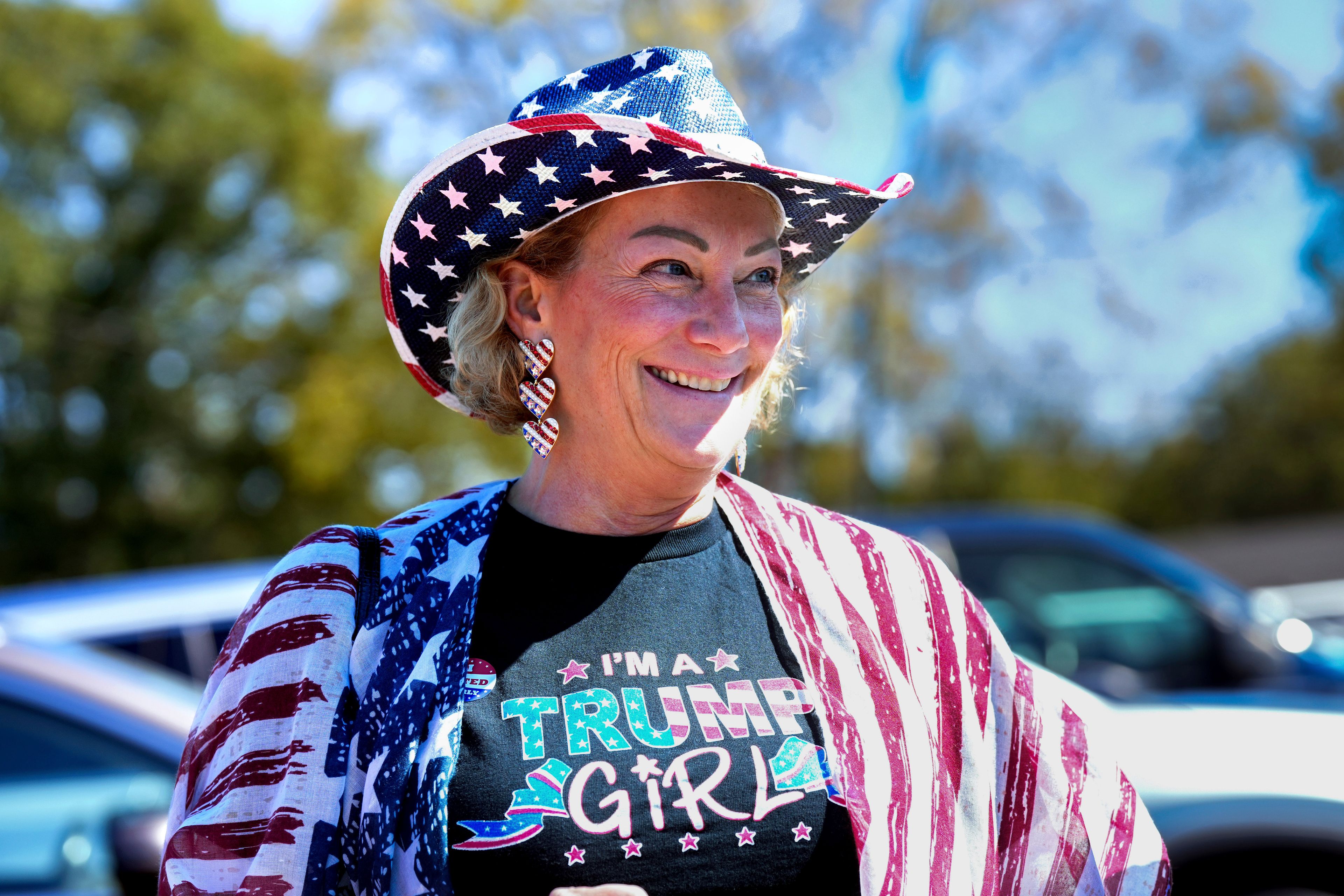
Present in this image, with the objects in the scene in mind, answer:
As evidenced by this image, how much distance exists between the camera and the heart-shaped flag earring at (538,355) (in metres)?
2.02

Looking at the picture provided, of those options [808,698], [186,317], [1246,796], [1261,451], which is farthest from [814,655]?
[186,317]

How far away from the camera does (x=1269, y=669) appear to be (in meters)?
5.42

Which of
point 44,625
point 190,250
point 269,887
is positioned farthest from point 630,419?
point 190,250

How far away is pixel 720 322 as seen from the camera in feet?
→ 6.17

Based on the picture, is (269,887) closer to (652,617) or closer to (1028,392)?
(652,617)

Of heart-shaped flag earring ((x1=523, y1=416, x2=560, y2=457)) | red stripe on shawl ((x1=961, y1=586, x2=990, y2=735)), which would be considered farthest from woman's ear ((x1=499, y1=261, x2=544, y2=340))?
red stripe on shawl ((x1=961, y1=586, x2=990, y2=735))

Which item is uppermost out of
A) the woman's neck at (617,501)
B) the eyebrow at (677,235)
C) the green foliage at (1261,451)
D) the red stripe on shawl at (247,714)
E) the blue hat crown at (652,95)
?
the green foliage at (1261,451)

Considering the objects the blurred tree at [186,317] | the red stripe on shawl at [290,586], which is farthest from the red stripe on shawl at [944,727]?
the blurred tree at [186,317]

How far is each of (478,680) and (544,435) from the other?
0.45 meters

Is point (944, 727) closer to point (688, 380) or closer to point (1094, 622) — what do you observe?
point (688, 380)

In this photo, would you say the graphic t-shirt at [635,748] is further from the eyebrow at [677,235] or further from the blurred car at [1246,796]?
the blurred car at [1246,796]

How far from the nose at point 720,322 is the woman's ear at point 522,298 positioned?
0.30 meters

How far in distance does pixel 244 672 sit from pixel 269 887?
290 mm

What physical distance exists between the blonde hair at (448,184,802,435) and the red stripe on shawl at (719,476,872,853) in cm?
24
